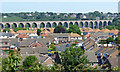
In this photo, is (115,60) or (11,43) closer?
(115,60)

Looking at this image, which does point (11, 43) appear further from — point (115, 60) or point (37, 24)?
point (37, 24)

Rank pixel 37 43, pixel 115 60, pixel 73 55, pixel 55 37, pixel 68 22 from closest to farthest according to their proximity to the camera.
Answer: pixel 73 55 < pixel 115 60 < pixel 37 43 < pixel 55 37 < pixel 68 22

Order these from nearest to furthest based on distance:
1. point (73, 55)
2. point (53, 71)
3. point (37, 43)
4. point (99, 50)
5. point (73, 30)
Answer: point (53, 71)
point (73, 55)
point (99, 50)
point (37, 43)
point (73, 30)

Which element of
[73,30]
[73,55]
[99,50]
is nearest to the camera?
[73,55]

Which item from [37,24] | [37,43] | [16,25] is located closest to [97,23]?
[37,24]

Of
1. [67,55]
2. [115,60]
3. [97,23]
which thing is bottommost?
[97,23]

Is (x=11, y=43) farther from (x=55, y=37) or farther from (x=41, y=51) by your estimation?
(x=55, y=37)

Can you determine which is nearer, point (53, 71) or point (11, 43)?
point (53, 71)

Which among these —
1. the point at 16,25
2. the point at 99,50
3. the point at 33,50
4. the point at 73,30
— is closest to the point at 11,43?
the point at 33,50

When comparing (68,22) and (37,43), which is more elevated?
(37,43)
